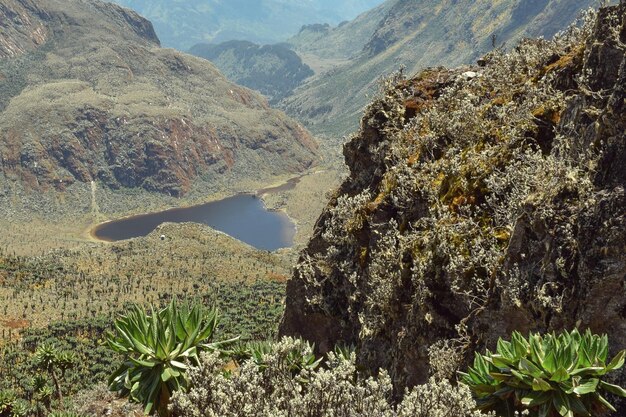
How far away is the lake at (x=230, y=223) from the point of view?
156 meters

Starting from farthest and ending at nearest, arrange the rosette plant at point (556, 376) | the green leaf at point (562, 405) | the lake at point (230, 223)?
the lake at point (230, 223)
the rosette plant at point (556, 376)
the green leaf at point (562, 405)

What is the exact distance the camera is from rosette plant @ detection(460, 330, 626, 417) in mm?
7121

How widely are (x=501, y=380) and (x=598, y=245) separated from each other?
111 inches

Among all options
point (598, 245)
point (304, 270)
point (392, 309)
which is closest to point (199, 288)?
point (304, 270)

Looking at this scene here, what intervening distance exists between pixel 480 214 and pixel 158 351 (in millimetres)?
7344

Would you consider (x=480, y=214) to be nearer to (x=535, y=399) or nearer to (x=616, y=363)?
(x=616, y=363)

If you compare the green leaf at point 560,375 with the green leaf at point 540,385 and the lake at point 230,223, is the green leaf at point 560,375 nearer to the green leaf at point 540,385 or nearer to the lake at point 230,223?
the green leaf at point 540,385

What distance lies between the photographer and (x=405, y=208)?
1409 centimetres

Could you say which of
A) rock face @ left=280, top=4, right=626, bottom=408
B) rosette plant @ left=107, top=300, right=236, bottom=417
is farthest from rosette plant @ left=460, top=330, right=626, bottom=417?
rosette plant @ left=107, top=300, right=236, bottom=417

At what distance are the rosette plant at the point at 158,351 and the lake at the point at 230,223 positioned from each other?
13590 cm

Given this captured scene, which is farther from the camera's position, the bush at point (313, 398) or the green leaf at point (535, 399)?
the bush at point (313, 398)

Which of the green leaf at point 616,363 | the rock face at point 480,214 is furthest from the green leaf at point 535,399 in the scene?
the rock face at point 480,214

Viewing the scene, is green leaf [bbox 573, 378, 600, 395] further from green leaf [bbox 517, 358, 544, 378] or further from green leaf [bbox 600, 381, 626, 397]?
green leaf [bbox 517, 358, 544, 378]

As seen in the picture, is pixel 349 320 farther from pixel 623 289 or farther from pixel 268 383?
pixel 623 289
